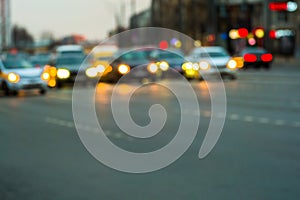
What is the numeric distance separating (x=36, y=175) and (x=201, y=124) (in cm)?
667

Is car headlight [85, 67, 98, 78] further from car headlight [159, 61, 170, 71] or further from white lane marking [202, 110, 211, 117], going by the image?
white lane marking [202, 110, 211, 117]

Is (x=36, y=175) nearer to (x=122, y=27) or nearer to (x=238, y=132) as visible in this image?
(x=238, y=132)

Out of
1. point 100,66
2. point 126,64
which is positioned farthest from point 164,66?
point 100,66

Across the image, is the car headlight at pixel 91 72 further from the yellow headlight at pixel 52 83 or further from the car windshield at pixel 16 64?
the car windshield at pixel 16 64

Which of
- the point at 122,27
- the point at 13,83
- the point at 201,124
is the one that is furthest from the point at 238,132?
the point at 122,27

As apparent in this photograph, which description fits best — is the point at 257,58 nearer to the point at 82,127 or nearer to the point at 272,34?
the point at 272,34

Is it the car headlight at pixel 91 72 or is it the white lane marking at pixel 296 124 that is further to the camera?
the car headlight at pixel 91 72

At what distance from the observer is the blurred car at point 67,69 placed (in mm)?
35750

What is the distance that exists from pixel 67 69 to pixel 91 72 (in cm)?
120

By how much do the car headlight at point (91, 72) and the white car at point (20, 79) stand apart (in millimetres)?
5615

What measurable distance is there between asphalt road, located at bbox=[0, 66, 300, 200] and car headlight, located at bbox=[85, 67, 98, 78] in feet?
59.3

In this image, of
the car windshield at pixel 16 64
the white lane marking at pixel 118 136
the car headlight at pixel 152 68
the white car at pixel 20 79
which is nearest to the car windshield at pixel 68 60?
the car headlight at pixel 152 68

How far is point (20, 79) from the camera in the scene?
28844 mm

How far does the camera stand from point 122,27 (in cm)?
9881
